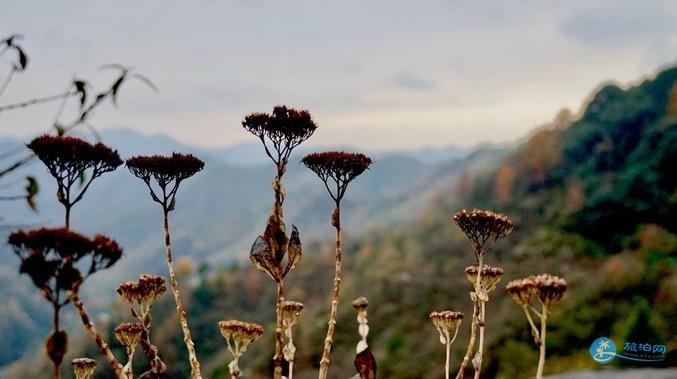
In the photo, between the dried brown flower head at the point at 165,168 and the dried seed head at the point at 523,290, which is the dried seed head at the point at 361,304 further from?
the dried brown flower head at the point at 165,168

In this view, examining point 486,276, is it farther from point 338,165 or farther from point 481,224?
point 338,165

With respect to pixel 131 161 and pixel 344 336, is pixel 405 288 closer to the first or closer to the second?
pixel 344 336

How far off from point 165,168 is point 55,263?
1.44 meters

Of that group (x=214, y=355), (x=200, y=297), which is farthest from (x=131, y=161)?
(x=200, y=297)

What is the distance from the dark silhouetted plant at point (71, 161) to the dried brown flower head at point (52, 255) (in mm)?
511

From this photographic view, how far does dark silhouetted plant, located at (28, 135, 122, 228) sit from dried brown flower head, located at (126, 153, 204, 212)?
26 cm

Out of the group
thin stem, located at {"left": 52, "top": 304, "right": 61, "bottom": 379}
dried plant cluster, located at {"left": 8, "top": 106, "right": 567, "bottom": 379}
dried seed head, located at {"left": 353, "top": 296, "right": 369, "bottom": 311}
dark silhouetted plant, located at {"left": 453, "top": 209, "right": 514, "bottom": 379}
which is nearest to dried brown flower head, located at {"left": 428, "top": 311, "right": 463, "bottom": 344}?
dried plant cluster, located at {"left": 8, "top": 106, "right": 567, "bottom": 379}

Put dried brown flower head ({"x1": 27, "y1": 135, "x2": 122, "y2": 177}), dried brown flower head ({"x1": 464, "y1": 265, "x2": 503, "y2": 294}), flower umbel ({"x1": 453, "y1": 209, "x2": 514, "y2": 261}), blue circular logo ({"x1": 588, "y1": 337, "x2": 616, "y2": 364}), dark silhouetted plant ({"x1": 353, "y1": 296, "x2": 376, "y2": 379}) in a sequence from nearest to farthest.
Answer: dried brown flower head ({"x1": 27, "y1": 135, "x2": 122, "y2": 177}) < dark silhouetted plant ({"x1": 353, "y1": 296, "x2": 376, "y2": 379}) < flower umbel ({"x1": 453, "y1": 209, "x2": 514, "y2": 261}) < dried brown flower head ({"x1": 464, "y1": 265, "x2": 503, "y2": 294}) < blue circular logo ({"x1": 588, "y1": 337, "x2": 616, "y2": 364})

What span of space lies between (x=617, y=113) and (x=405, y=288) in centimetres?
4857

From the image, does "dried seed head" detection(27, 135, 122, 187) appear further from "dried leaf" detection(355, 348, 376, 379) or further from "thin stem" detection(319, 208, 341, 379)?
"dried leaf" detection(355, 348, 376, 379)

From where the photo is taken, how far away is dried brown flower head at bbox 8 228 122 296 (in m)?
3.20

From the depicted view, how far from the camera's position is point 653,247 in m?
59.0

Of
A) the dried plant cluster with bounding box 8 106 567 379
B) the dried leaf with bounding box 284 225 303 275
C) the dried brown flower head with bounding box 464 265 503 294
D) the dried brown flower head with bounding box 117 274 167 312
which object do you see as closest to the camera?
the dried plant cluster with bounding box 8 106 567 379

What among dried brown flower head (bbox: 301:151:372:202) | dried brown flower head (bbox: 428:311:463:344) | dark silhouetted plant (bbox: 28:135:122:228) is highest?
dried brown flower head (bbox: 301:151:372:202)
